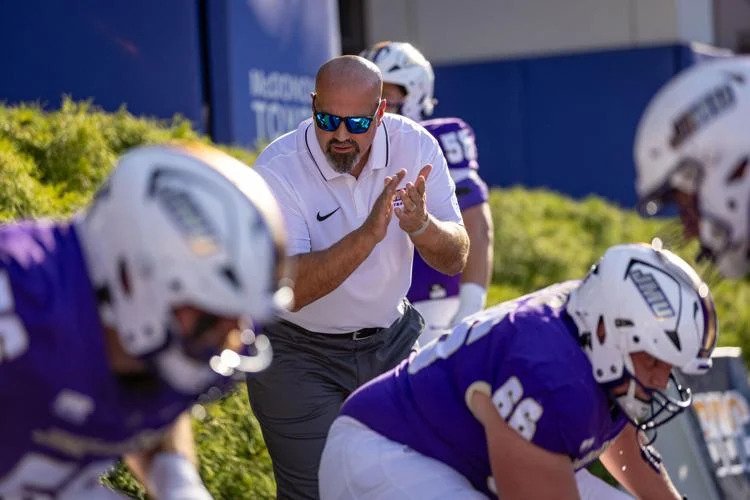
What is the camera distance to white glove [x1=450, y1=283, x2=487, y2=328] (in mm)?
6398

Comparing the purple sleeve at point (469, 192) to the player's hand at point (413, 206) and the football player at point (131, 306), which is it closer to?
the player's hand at point (413, 206)

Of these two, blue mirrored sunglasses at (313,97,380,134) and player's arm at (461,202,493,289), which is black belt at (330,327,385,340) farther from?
player's arm at (461,202,493,289)

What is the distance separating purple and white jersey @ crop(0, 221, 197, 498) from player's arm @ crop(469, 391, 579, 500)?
1000 mm

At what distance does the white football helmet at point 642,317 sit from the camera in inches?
158

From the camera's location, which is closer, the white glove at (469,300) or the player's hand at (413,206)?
the player's hand at (413,206)

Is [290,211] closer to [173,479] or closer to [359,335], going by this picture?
[359,335]

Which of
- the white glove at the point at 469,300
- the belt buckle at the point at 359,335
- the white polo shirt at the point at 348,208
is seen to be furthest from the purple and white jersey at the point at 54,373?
the white glove at the point at 469,300

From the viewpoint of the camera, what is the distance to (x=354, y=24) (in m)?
15.4

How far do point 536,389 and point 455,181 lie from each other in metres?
2.37

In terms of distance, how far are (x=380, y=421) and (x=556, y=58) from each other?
35.9 feet

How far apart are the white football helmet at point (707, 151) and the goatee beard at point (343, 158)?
203 centimetres

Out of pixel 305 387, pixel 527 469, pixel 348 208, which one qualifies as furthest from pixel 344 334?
pixel 527 469

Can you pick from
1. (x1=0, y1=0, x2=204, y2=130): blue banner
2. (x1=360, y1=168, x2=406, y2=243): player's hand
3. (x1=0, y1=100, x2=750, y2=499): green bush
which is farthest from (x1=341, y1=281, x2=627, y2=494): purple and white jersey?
(x1=0, y1=0, x2=204, y2=130): blue banner

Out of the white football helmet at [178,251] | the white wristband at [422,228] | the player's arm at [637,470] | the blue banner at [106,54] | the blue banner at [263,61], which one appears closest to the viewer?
the white football helmet at [178,251]
